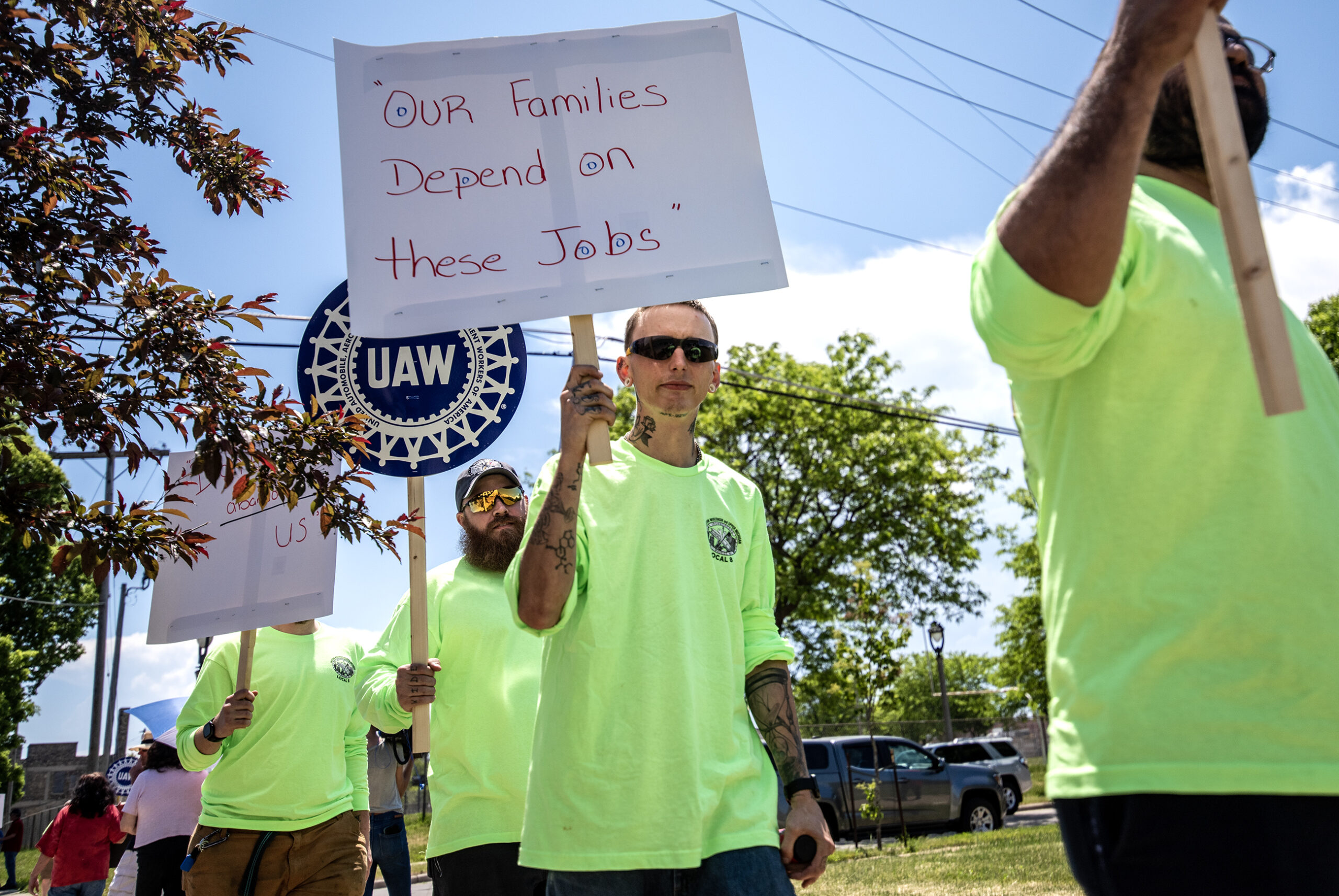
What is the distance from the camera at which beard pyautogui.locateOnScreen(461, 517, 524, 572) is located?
13.7 ft

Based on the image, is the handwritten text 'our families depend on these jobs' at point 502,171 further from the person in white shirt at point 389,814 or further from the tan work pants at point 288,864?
the person in white shirt at point 389,814

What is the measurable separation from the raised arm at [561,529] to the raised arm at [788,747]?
66 cm

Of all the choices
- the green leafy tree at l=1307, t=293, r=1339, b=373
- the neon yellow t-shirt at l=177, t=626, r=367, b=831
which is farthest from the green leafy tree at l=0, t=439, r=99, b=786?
the green leafy tree at l=1307, t=293, r=1339, b=373

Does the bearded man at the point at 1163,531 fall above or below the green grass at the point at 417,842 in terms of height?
above

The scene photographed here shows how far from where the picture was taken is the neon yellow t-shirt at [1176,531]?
1.35m

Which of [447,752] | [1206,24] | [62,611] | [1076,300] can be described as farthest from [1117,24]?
[62,611]

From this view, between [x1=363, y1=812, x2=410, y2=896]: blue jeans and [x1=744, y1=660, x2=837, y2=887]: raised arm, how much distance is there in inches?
208

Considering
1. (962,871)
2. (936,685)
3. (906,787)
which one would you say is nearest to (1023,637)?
(906,787)

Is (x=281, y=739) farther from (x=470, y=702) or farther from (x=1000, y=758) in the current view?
(x=1000, y=758)

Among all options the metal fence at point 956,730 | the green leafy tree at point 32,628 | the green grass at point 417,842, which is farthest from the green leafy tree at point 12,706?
the metal fence at point 956,730

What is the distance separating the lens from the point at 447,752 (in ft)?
12.3

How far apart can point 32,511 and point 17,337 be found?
0.55 metres

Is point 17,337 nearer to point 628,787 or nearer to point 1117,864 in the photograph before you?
point 628,787

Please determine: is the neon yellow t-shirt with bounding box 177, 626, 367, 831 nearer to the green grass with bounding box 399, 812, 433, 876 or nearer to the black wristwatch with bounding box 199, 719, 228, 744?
the black wristwatch with bounding box 199, 719, 228, 744
